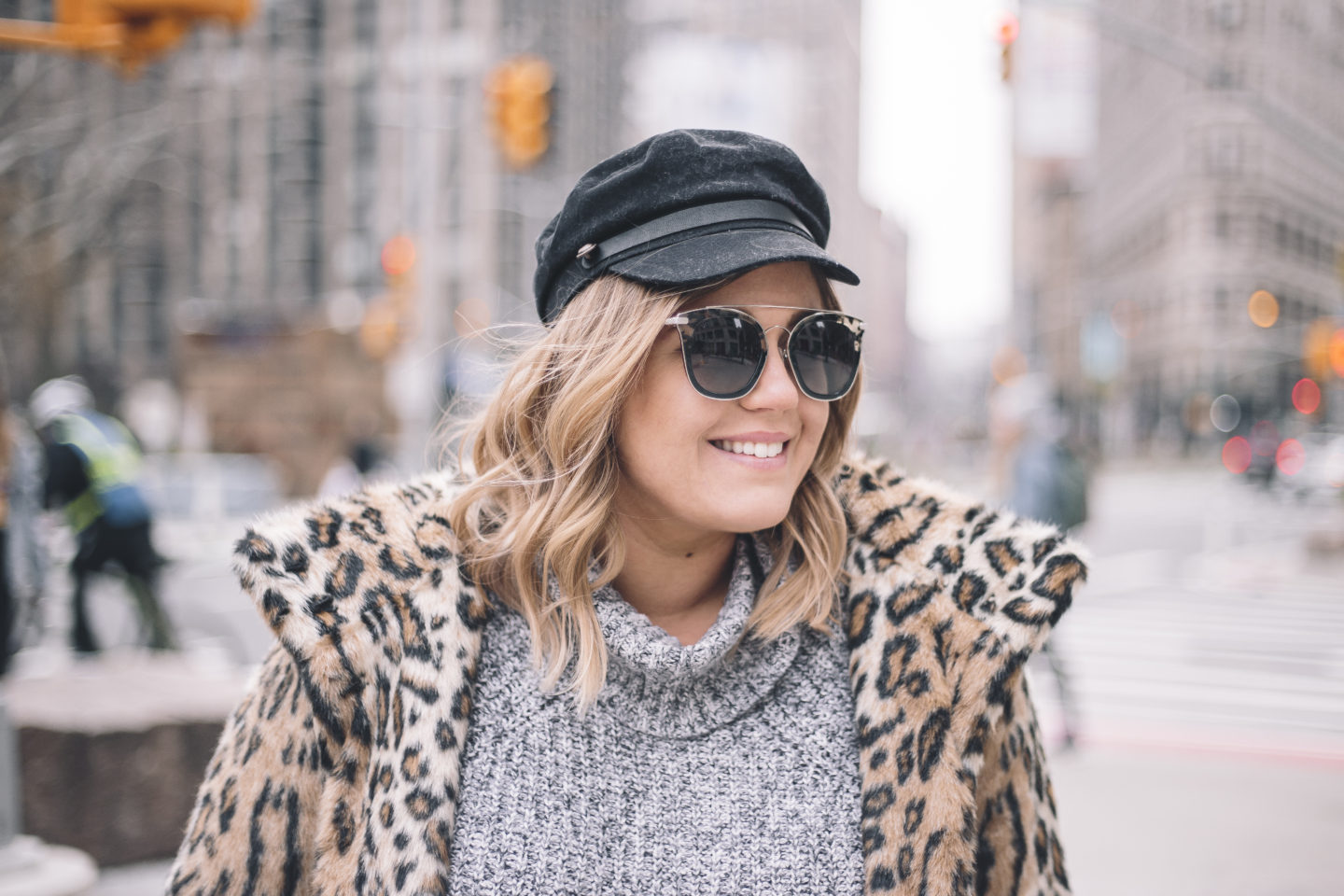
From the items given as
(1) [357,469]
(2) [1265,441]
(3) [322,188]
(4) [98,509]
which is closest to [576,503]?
(4) [98,509]

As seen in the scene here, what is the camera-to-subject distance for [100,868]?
456cm

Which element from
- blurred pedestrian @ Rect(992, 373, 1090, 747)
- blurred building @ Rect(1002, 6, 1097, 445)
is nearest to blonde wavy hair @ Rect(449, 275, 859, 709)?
blurred pedestrian @ Rect(992, 373, 1090, 747)

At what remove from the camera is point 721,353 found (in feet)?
5.81

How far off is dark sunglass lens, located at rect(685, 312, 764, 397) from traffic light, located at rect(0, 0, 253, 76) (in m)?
4.58

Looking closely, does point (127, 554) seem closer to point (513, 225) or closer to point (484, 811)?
point (484, 811)

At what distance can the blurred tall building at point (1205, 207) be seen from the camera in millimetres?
21891

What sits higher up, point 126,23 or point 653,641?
point 126,23

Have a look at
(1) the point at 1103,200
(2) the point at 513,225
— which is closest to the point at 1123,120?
(1) the point at 1103,200

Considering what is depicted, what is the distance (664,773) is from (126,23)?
5.27m

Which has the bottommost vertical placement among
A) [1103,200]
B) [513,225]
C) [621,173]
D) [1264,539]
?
[1264,539]

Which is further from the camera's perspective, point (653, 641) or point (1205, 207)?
point (1205, 207)

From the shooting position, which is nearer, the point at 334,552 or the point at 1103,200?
the point at 334,552

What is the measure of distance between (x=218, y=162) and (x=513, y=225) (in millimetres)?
15953

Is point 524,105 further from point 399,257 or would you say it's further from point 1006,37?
point 399,257
